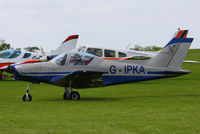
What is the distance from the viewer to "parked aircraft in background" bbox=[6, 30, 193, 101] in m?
14.1

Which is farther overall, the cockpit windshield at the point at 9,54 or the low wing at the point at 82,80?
the cockpit windshield at the point at 9,54

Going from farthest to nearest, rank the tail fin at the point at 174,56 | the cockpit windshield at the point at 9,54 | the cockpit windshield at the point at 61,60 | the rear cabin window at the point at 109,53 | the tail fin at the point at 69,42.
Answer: the tail fin at the point at 69,42
the cockpit windshield at the point at 9,54
the rear cabin window at the point at 109,53
the tail fin at the point at 174,56
the cockpit windshield at the point at 61,60

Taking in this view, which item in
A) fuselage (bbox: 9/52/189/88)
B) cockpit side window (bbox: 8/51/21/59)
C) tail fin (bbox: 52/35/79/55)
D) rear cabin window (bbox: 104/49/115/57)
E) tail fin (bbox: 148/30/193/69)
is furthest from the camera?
tail fin (bbox: 52/35/79/55)

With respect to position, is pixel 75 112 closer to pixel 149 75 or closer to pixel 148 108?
pixel 148 108

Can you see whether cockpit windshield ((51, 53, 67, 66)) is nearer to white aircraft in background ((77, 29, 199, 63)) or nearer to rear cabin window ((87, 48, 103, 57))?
white aircraft in background ((77, 29, 199, 63))

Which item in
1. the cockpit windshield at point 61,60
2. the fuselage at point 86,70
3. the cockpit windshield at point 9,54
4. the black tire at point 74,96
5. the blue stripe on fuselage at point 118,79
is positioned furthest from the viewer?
the cockpit windshield at point 9,54

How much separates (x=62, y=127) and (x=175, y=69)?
872 centimetres

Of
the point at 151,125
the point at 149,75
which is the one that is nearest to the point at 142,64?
the point at 149,75

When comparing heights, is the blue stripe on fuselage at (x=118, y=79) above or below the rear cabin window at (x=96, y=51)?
below

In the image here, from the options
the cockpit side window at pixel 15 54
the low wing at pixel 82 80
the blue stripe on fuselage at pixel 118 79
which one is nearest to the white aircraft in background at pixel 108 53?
the cockpit side window at pixel 15 54

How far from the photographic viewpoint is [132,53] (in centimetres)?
2445

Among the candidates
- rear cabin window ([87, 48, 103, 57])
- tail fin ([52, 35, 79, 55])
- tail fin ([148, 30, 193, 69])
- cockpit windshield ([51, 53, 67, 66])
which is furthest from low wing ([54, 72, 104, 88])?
tail fin ([52, 35, 79, 55])

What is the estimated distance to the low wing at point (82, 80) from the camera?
1413 centimetres

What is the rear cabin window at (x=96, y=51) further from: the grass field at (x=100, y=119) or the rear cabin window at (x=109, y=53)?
the grass field at (x=100, y=119)
